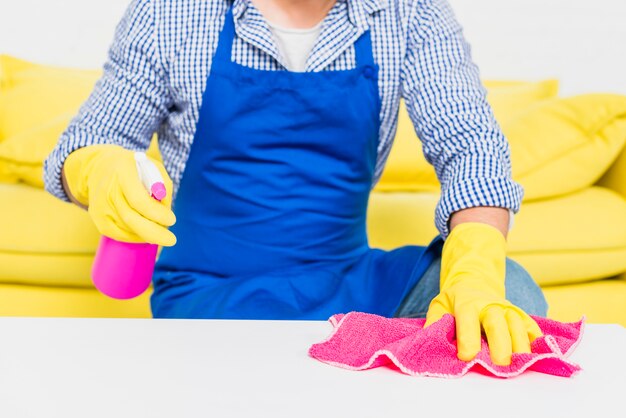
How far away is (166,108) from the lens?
50.4 inches

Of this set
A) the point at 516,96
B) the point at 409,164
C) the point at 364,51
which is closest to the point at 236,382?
the point at 364,51

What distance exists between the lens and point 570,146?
77.6 inches

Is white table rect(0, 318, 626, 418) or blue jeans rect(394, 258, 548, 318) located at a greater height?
white table rect(0, 318, 626, 418)

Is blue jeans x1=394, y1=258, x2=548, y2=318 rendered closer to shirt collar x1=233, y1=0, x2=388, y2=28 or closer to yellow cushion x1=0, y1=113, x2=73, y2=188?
shirt collar x1=233, y1=0, x2=388, y2=28

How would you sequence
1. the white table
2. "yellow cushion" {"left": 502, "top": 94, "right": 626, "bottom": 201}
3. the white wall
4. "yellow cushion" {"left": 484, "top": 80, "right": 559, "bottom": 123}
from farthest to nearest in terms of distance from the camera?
the white wall
"yellow cushion" {"left": 484, "top": 80, "right": 559, "bottom": 123}
"yellow cushion" {"left": 502, "top": 94, "right": 626, "bottom": 201}
the white table

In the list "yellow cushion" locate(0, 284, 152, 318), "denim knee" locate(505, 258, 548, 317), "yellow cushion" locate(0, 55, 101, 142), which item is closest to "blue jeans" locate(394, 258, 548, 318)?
"denim knee" locate(505, 258, 548, 317)

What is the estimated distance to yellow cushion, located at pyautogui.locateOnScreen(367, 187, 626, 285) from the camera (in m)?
1.81

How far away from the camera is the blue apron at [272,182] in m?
1.22

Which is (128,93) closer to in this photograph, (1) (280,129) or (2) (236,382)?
(1) (280,129)

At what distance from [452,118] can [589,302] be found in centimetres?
83

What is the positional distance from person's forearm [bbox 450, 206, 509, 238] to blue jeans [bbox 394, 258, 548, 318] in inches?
2.4

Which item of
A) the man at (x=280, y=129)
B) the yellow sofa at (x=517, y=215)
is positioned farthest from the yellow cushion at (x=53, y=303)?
the man at (x=280, y=129)

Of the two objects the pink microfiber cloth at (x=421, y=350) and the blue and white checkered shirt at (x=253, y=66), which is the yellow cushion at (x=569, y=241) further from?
the pink microfiber cloth at (x=421, y=350)

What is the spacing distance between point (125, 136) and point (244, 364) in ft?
2.00
